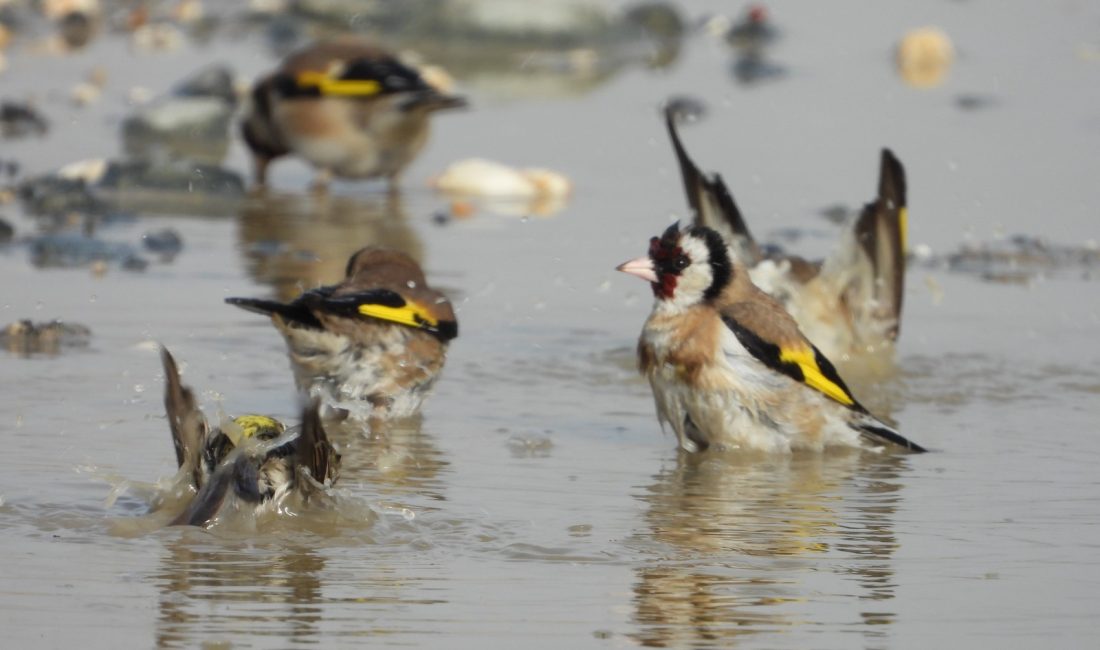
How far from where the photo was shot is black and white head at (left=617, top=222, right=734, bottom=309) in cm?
693

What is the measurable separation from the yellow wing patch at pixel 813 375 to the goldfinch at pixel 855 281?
145cm

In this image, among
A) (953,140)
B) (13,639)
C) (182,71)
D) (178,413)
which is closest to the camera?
(13,639)

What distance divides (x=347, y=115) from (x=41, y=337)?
4.90 m

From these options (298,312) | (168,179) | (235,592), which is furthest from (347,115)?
(235,592)

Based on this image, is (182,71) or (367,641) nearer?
(367,641)

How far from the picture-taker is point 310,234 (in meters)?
10.8

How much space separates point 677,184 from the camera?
462 inches

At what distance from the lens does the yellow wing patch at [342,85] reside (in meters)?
12.5

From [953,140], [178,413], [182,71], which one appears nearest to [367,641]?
[178,413]

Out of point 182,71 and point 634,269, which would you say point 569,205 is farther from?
point 182,71

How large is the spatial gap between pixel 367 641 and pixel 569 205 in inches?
270

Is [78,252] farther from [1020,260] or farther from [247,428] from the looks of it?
[247,428]

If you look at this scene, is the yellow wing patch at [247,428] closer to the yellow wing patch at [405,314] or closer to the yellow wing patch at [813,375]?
the yellow wing patch at [405,314]

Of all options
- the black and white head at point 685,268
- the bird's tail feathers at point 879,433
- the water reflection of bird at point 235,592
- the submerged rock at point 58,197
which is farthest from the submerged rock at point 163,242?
the water reflection of bird at point 235,592
